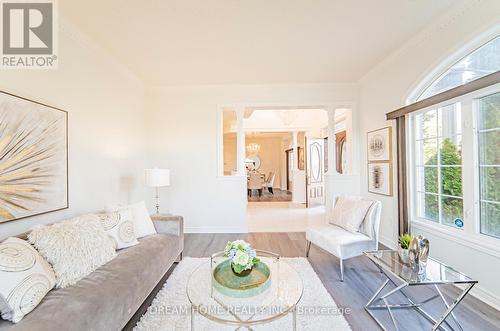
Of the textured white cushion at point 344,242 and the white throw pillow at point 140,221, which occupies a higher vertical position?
the white throw pillow at point 140,221

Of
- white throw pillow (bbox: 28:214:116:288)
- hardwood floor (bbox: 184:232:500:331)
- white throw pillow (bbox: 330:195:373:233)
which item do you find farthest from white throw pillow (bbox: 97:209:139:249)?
white throw pillow (bbox: 330:195:373:233)

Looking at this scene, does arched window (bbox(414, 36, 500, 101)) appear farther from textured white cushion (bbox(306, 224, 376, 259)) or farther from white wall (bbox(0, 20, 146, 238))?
white wall (bbox(0, 20, 146, 238))

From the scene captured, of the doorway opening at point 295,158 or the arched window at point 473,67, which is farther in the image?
the doorway opening at point 295,158

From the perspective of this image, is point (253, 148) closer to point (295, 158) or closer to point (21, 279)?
point (295, 158)

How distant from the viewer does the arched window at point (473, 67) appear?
83.5 inches

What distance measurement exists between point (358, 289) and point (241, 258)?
1.51 meters

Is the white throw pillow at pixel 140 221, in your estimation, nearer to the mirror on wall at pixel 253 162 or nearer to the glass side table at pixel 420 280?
the glass side table at pixel 420 280

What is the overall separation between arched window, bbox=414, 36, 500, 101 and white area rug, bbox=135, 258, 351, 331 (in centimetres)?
266

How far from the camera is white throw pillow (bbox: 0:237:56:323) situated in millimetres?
1240

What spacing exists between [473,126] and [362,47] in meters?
1.61

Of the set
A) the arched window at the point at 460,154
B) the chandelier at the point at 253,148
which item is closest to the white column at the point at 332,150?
the arched window at the point at 460,154

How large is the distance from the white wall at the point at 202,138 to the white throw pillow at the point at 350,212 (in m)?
1.85

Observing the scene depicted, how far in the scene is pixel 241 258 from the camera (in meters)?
1.67

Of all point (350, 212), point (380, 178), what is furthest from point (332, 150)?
point (350, 212)
